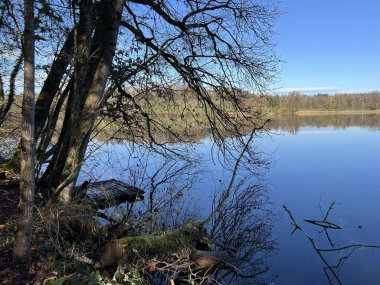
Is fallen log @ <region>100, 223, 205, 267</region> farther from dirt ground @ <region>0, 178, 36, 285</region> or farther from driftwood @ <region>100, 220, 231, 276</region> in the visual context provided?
dirt ground @ <region>0, 178, 36, 285</region>

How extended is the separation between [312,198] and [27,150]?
10997 mm

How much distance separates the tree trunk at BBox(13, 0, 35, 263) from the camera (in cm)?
339

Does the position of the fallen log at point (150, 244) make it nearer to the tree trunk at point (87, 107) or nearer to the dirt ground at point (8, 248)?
the dirt ground at point (8, 248)

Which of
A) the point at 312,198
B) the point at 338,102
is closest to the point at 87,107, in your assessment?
the point at 312,198

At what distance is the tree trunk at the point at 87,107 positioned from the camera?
6363 mm

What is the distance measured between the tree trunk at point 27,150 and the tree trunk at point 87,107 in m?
2.57

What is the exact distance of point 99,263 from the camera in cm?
430

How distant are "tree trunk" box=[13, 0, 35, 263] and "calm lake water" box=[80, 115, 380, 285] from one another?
372 cm

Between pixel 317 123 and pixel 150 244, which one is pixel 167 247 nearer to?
pixel 150 244

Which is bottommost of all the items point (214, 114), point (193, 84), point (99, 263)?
point (99, 263)

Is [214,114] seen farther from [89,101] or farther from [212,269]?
[212,269]

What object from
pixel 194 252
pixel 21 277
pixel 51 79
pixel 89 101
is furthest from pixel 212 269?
pixel 51 79

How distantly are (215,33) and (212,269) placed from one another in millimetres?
6075

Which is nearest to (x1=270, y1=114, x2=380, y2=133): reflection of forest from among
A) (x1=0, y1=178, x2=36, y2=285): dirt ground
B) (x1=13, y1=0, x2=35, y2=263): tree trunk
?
(x1=0, y1=178, x2=36, y2=285): dirt ground
